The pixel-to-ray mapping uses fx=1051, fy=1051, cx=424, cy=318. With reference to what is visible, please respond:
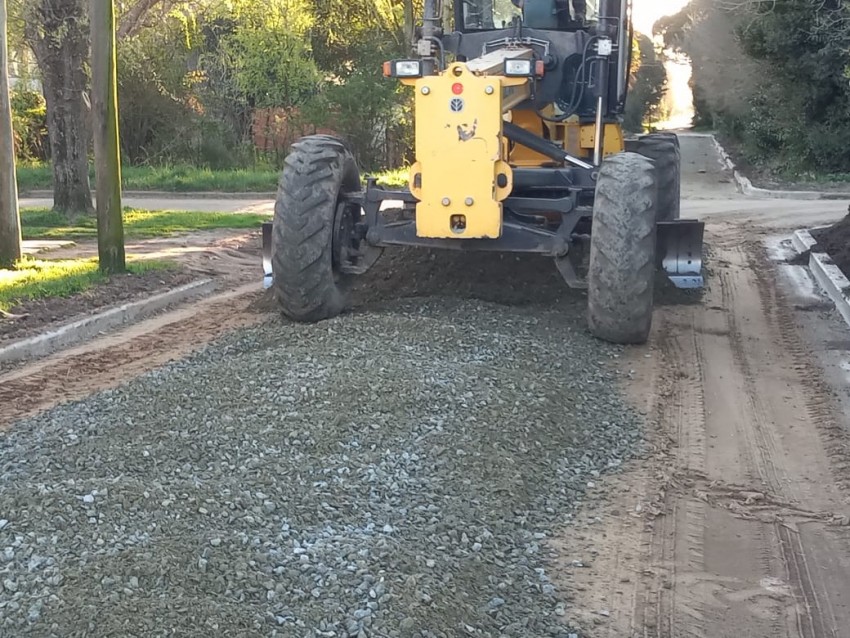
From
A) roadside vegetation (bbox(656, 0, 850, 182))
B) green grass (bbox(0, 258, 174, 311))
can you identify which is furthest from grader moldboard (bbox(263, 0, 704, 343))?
roadside vegetation (bbox(656, 0, 850, 182))

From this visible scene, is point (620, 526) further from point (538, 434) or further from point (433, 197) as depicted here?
point (433, 197)

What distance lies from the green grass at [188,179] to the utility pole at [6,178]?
1210cm

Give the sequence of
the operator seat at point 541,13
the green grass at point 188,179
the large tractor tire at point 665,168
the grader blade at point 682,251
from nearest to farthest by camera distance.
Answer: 1. the grader blade at point 682,251
2. the operator seat at point 541,13
3. the large tractor tire at point 665,168
4. the green grass at point 188,179

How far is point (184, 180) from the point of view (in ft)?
82.5

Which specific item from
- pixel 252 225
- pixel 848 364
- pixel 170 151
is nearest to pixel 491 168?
pixel 848 364

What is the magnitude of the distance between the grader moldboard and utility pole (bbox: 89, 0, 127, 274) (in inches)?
97.7

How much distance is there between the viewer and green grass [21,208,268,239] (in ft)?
52.0

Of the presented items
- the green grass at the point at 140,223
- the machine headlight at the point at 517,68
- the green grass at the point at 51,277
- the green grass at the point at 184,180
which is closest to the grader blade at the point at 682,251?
the machine headlight at the point at 517,68

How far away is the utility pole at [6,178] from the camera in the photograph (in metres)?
11.1

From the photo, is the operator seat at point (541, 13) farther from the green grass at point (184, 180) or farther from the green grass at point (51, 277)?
the green grass at point (184, 180)

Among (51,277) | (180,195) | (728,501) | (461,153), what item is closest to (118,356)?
(51,277)

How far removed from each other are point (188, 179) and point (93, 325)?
644 inches

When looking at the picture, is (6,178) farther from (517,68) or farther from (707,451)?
(707,451)

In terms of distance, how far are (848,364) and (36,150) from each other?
2740 cm
